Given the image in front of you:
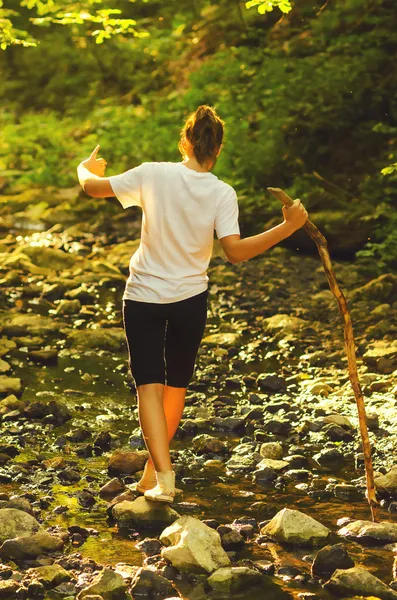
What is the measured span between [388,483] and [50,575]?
7.47 feet

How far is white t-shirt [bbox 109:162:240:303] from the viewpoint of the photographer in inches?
194

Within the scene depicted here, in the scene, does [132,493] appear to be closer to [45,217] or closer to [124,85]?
[45,217]

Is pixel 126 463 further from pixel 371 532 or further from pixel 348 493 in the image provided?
pixel 371 532

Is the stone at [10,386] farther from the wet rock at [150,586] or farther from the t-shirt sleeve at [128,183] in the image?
the wet rock at [150,586]

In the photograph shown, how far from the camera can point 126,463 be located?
6047 millimetres

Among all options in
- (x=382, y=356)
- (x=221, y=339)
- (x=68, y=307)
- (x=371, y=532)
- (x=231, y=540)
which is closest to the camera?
(x=231, y=540)

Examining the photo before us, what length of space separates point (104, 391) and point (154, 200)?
3482 millimetres

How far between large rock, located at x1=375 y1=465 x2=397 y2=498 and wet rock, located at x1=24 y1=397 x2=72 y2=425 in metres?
2.47

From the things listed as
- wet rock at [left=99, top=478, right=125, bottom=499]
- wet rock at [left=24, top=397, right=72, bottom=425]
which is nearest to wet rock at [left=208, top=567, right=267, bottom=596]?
wet rock at [left=99, top=478, right=125, bottom=499]

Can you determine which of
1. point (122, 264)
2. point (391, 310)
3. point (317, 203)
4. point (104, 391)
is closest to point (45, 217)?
point (122, 264)

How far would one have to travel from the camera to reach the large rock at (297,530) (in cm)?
489

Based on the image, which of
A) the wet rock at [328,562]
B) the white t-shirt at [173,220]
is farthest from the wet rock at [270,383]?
the wet rock at [328,562]

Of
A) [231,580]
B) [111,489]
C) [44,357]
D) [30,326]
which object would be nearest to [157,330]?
[111,489]

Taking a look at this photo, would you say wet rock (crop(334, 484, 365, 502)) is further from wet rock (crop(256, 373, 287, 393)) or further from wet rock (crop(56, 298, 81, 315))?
wet rock (crop(56, 298, 81, 315))
